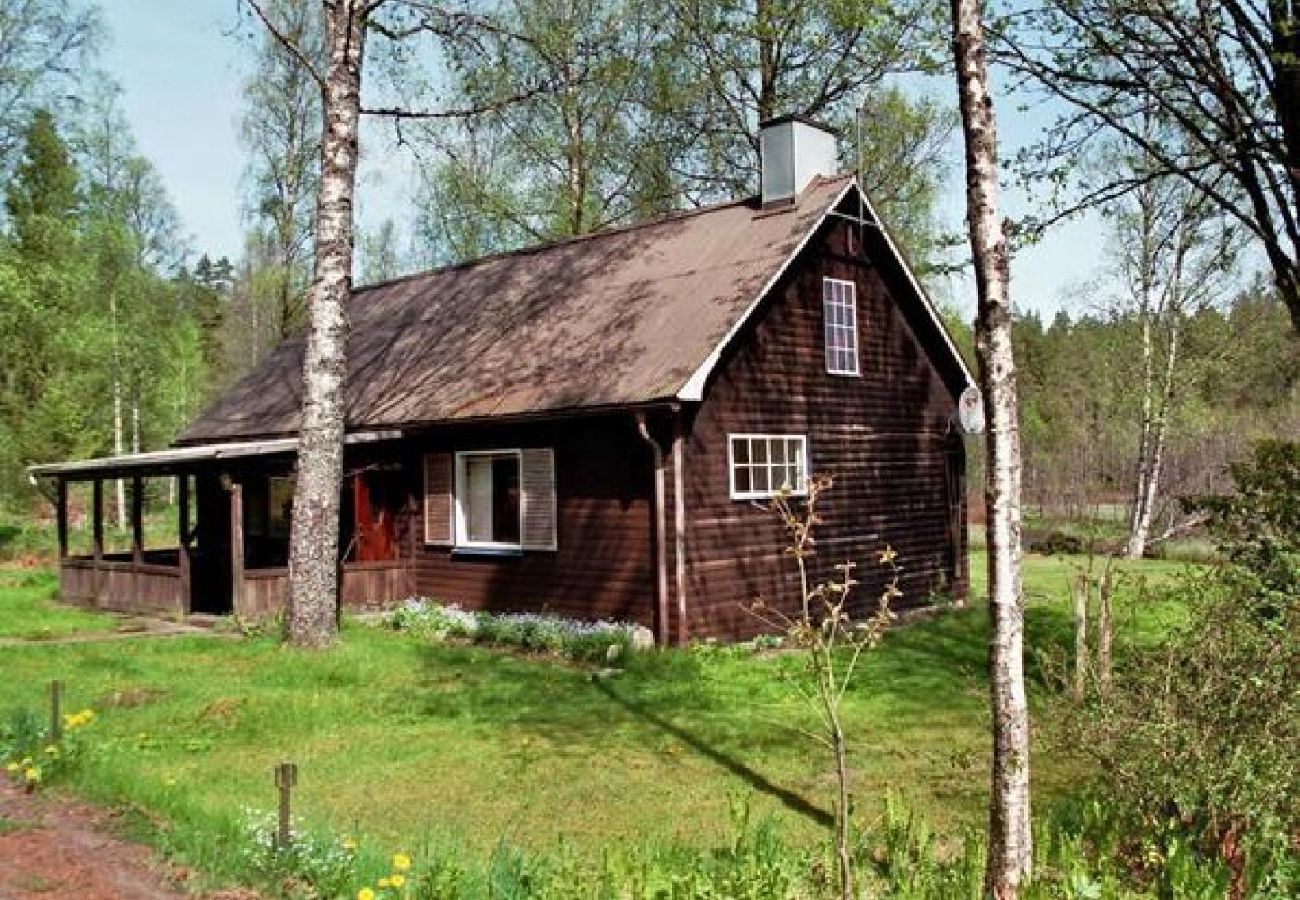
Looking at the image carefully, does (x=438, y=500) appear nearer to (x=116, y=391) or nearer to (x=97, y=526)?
(x=97, y=526)

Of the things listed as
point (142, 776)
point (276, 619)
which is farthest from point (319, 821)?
point (276, 619)

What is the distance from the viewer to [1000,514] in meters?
5.40

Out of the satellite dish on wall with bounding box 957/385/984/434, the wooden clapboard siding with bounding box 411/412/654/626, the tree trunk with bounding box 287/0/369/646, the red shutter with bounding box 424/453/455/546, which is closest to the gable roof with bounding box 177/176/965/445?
the wooden clapboard siding with bounding box 411/412/654/626

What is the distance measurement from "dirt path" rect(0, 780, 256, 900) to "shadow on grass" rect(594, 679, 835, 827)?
3607mm

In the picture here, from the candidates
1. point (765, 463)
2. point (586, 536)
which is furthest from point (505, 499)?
point (765, 463)

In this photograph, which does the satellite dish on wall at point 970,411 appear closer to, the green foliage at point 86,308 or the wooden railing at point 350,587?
the wooden railing at point 350,587

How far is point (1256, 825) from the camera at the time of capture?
18.9 ft

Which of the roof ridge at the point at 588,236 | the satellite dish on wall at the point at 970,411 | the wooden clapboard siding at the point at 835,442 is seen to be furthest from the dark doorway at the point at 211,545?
the satellite dish on wall at the point at 970,411

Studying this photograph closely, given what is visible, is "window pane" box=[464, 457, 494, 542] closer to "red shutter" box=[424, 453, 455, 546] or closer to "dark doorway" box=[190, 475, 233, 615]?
"red shutter" box=[424, 453, 455, 546]

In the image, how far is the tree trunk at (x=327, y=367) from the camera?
1288 centimetres

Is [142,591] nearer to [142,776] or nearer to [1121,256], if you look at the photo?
[142,776]

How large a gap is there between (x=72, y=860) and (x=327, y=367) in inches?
309

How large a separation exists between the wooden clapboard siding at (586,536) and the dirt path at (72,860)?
7.84 meters

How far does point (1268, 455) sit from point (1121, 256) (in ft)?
67.2
